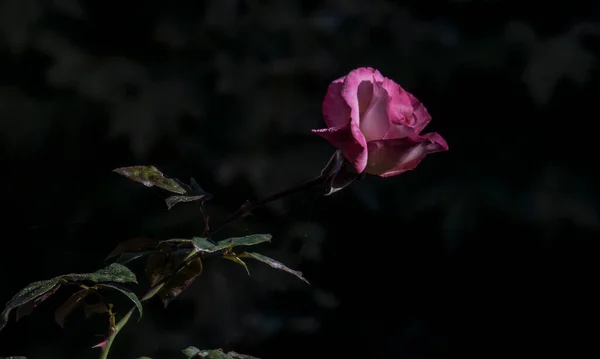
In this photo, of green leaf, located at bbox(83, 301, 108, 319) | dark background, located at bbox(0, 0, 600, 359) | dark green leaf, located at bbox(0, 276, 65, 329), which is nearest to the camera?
dark green leaf, located at bbox(0, 276, 65, 329)

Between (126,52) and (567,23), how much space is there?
768 mm

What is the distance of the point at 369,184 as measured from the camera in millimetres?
1293

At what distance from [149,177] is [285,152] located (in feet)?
2.24

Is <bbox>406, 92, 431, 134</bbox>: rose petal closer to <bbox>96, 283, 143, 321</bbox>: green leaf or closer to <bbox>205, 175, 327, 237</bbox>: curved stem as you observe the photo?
<bbox>205, 175, 327, 237</bbox>: curved stem

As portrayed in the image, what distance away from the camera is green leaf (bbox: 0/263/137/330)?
0.50 m

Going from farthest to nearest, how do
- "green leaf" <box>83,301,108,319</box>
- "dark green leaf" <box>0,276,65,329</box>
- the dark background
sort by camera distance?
the dark background
"green leaf" <box>83,301,108,319</box>
"dark green leaf" <box>0,276,65,329</box>

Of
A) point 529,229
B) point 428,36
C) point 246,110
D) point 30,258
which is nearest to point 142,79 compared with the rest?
point 246,110

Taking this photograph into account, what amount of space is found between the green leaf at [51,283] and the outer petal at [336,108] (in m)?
0.20

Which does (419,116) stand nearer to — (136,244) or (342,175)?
(342,175)

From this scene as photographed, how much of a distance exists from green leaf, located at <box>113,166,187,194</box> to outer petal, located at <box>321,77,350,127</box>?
0.43 ft

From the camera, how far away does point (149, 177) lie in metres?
0.61

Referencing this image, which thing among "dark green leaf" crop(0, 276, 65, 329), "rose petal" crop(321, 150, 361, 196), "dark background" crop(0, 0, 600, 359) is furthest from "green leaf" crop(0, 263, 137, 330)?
"dark background" crop(0, 0, 600, 359)

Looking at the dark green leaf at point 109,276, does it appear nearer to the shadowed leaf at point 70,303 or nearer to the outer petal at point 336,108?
the shadowed leaf at point 70,303

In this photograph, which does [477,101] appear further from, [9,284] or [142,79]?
[9,284]
